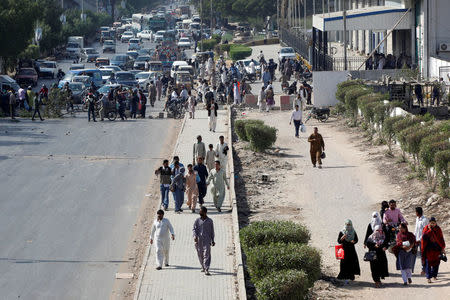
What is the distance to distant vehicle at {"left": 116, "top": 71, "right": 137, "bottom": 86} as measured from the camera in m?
48.8

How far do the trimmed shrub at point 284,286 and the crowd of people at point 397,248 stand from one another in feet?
5.41

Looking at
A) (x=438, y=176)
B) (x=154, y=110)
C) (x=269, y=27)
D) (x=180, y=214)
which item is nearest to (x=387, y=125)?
(x=438, y=176)

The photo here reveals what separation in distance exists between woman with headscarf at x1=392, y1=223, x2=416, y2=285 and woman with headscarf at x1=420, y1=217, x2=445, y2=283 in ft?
0.62

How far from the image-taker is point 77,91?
1732 inches

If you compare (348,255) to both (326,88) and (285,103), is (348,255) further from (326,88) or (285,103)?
(326,88)

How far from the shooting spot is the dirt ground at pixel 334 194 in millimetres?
14781

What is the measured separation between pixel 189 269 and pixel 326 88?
26034 mm

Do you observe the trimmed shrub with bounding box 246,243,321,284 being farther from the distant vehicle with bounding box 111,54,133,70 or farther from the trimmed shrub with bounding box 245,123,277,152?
the distant vehicle with bounding box 111,54,133,70

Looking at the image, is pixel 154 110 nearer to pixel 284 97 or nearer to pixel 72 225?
pixel 284 97

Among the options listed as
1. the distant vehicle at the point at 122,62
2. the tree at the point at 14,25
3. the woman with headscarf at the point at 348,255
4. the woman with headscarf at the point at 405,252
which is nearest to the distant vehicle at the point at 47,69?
the distant vehicle at the point at 122,62

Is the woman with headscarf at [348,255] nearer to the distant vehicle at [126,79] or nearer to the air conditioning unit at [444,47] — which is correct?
the air conditioning unit at [444,47]

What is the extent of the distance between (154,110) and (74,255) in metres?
25.5

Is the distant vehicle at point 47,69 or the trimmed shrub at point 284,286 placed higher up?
the distant vehicle at point 47,69

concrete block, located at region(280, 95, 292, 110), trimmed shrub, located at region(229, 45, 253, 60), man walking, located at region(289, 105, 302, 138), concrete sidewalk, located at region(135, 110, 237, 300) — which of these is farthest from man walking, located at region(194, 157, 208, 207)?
trimmed shrub, located at region(229, 45, 253, 60)
